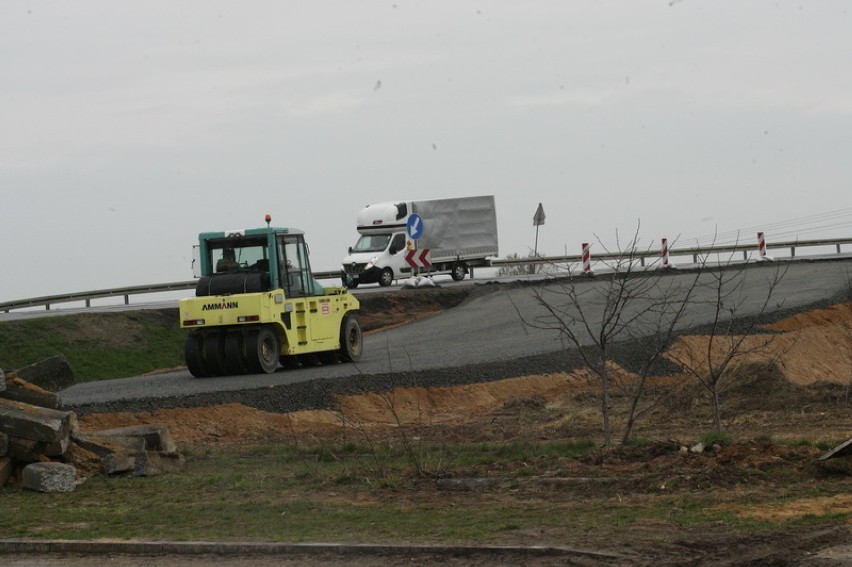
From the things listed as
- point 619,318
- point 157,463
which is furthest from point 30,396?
point 619,318

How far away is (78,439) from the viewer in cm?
1461

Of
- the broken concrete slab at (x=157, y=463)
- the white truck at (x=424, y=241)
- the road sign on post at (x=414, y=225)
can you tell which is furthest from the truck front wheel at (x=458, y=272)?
the broken concrete slab at (x=157, y=463)

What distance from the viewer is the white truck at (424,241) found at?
144ft

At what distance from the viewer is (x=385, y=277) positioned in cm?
4381

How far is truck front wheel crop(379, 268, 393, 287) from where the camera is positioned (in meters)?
43.8

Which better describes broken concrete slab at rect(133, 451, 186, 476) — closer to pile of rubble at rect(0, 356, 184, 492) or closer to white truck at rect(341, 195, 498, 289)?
pile of rubble at rect(0, 356, 184, 492)

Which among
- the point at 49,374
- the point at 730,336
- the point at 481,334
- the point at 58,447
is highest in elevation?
the point at 49,374

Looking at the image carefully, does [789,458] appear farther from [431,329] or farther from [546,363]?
[431,329]

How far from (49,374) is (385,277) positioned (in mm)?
26864

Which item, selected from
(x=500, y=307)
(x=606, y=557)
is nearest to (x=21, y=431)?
(x=606, y=557)

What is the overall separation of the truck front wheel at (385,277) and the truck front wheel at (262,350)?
19.5 metres

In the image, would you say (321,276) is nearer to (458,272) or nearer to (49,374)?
(458,272)

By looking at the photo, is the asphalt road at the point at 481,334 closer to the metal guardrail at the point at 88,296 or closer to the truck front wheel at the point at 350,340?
the truck front wheel at the point at 350,340

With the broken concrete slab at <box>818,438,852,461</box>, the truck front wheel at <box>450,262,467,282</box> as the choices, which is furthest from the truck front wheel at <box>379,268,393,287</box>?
the broken concrete slab at <box>818,438,852,461</box>
